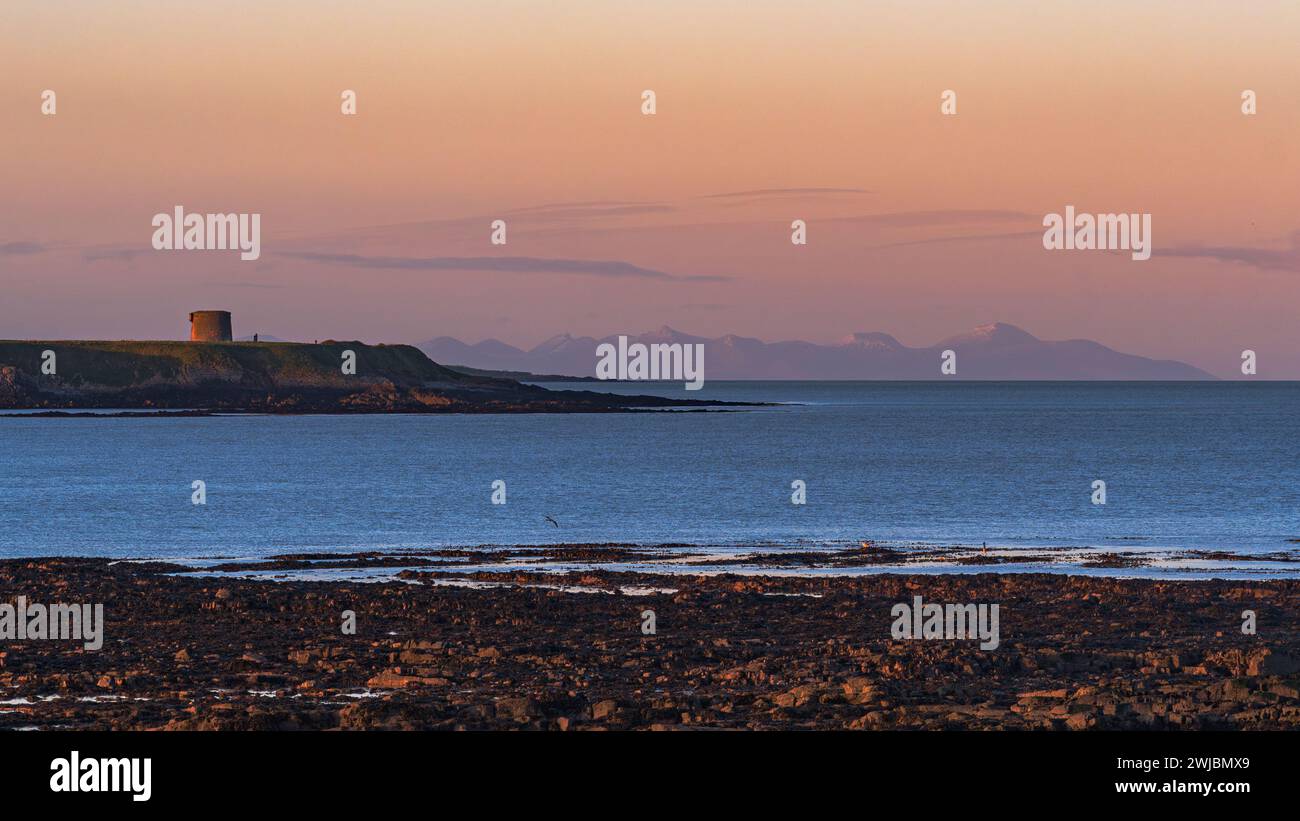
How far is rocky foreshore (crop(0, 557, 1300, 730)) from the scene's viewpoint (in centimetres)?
1812

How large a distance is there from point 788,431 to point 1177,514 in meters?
104

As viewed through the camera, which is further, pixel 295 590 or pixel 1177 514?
pixel 1177 514

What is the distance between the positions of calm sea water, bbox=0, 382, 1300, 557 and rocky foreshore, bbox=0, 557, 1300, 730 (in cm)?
1393

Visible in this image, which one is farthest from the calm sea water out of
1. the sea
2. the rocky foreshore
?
the rocky foreshore

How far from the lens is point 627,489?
251ft

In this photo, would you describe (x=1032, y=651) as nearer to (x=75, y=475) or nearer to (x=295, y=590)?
(x=295, y=590)

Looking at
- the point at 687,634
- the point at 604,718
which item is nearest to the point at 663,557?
the point at 687,634

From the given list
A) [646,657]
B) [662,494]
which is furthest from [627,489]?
[646,657]

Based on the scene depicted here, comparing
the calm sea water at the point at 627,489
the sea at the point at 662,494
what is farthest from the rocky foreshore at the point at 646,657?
the calm sea water at the point at 627,489

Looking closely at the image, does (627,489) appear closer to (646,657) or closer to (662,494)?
(662,494)

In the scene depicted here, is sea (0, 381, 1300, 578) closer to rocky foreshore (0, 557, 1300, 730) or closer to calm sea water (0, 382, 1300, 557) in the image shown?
calm sea water (0, 382, 1300, 557)

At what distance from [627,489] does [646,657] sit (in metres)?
53.0
